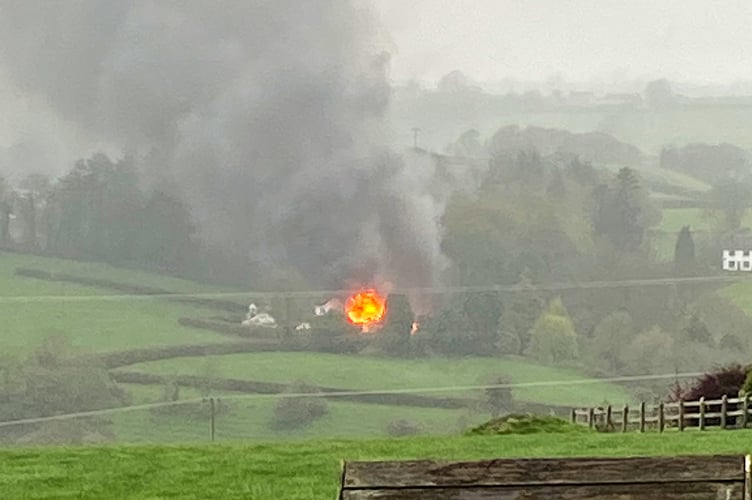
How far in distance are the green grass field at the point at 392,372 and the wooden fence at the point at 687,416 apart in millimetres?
A: 25184

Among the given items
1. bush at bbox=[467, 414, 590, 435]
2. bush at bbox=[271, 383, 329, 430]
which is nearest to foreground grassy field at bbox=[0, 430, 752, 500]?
bush at bbox=[467, 414, 590, 435]

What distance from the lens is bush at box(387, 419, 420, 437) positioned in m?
50.4

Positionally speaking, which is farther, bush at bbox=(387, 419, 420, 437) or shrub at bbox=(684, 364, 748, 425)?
bush at bbox=(387, 419, 420, 437)

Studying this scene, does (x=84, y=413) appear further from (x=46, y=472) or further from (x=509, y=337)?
(x=46, y=472)

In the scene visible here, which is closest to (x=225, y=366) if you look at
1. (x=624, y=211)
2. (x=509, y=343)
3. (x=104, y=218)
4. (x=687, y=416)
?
(x=104, y=218)

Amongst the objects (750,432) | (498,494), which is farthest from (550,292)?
(498,494)

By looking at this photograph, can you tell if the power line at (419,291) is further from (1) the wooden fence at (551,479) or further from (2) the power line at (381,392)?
(1) the wooden fence at (551,479)

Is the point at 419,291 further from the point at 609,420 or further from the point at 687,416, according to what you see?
the point at 687,416

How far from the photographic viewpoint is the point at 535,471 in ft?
12.3

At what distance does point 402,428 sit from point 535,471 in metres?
48.6

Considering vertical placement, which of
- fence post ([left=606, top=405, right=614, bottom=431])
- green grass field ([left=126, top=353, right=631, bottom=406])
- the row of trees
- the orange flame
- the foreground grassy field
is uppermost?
the row of trees

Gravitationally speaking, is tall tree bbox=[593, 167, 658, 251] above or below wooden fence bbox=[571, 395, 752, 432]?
above

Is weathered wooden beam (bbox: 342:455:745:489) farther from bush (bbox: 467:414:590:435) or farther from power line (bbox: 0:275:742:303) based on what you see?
power line (bbox: 0:275:742:303)

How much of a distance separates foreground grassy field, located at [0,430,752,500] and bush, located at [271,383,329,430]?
35764mm
